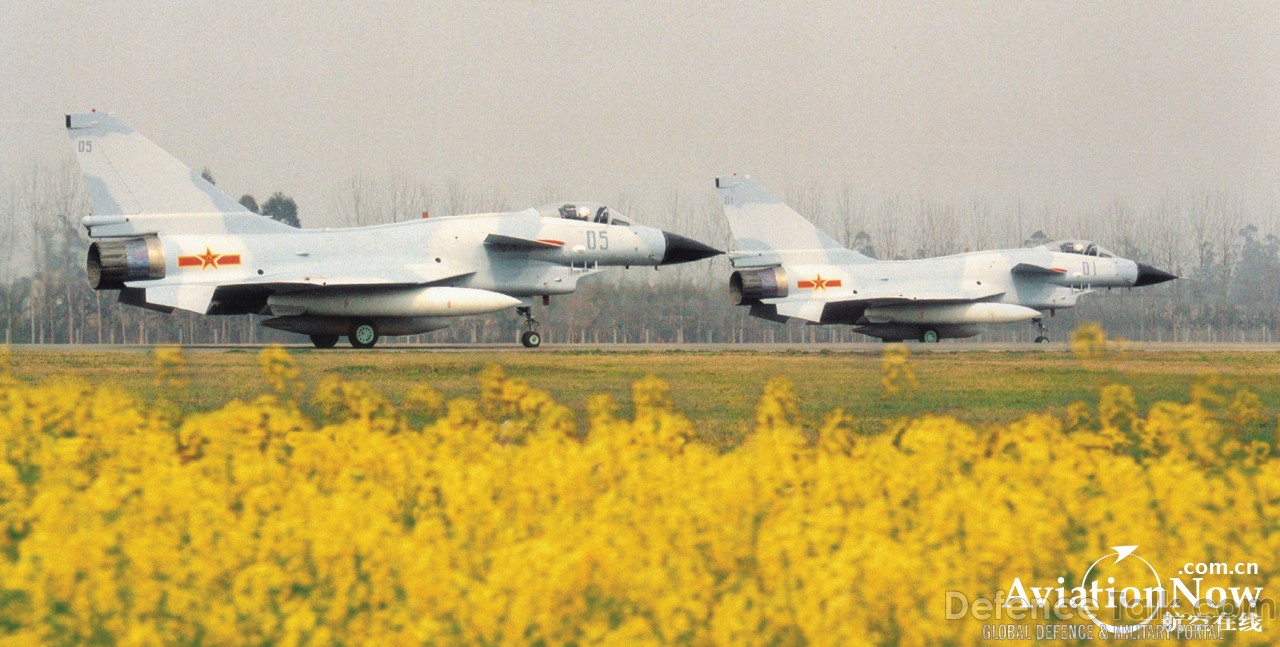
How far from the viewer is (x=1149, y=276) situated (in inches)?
1549

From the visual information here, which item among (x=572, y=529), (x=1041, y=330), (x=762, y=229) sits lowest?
(x=572, y=529)

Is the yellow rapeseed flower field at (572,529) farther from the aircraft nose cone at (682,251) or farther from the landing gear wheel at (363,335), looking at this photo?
the aircraft nose cone at (682,251)

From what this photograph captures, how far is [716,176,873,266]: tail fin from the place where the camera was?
36.2 meters

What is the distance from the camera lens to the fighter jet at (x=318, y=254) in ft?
82.6

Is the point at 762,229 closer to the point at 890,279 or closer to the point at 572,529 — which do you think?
the point at 890,279

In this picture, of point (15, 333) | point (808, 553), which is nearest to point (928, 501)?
point (808, 553)

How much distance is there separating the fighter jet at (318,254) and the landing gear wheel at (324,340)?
0.07ft

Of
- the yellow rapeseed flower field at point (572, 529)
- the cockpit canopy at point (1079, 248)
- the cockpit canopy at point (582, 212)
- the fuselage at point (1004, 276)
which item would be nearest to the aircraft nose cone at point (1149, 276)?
the fuselage at point (1004, 276)

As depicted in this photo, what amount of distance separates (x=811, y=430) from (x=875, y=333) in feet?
88.3

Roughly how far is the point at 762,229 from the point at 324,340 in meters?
13.6

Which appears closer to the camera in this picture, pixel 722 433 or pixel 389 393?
pixel 722 433

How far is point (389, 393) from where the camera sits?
15.3m

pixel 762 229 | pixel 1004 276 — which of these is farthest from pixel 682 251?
pixel 1004 276

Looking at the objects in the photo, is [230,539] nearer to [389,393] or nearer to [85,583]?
[85,583]
